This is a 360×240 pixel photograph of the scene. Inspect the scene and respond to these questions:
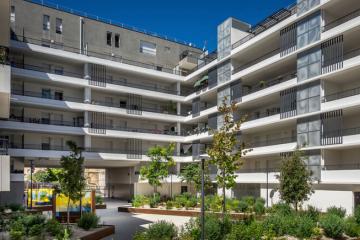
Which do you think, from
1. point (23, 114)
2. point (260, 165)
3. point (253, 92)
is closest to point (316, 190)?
point (260, 165)

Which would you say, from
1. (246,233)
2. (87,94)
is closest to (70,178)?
(246,233)

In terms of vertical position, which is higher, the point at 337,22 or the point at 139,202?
the point at 337,22

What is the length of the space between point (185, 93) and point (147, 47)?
8828 millimetres

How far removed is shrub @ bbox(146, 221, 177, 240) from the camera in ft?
47.8

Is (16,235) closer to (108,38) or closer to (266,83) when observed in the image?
(266,83)

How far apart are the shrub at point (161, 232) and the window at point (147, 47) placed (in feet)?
130

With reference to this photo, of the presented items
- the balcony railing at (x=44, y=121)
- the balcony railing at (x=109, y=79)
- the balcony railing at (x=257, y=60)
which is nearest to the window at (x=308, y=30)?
the balcony railing at (x=257, y=60)

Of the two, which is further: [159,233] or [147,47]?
[147,47]

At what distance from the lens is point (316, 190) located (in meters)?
30.2

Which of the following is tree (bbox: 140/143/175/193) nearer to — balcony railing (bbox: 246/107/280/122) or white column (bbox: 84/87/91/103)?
white column (bbox: 84/87/91/103)

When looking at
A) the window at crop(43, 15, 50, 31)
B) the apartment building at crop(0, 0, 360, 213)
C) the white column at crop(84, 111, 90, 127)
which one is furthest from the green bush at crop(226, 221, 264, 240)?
the window at crop(43, 15, 50, 31)

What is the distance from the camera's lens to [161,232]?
1488 centimetres

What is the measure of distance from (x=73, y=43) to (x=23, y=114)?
11.2 metres

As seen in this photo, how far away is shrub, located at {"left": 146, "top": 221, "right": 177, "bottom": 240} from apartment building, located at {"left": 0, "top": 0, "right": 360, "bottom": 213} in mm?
14650
